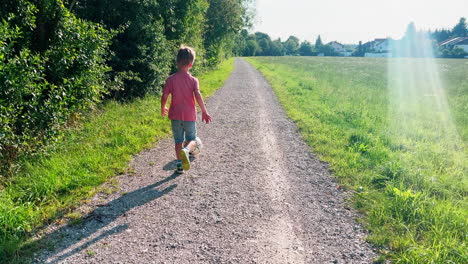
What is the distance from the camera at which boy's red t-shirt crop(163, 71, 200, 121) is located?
4.35 metres

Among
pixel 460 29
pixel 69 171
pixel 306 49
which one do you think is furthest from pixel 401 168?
pixel 460 29

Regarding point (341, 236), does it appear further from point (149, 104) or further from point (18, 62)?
point (149, 104)

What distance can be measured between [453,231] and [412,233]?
1.44 feet

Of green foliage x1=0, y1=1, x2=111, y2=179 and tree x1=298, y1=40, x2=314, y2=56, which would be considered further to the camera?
tree x1=298, y1=40, x2=314, y2=56

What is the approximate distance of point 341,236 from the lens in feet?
10.4

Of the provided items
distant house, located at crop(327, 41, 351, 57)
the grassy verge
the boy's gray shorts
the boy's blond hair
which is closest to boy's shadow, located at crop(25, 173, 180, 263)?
the grassy verge

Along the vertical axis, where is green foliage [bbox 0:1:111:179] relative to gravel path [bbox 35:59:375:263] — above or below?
above

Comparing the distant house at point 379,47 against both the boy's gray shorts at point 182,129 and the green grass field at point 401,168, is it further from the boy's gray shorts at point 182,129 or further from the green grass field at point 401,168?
the boy's gray shorts at point 182,129

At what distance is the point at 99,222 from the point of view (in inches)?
128

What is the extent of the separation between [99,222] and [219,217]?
136cm

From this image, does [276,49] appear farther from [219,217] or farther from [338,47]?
[219,217]

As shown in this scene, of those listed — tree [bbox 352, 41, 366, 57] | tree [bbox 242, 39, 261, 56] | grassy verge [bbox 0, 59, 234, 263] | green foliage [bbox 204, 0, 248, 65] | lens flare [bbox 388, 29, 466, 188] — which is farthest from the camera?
tree [bbox 352, 41, 366, 57]

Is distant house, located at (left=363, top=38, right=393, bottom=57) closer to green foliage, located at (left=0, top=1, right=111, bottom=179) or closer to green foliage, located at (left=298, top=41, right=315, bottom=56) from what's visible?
green foliage, located at (left=298, top=41, right=315, bottom=56)

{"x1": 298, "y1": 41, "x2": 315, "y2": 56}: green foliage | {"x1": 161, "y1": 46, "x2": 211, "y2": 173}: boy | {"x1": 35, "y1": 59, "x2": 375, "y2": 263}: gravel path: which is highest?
{"x1": 298, "y1": 41, "x2": 315, "y2": 56}: green foliage
